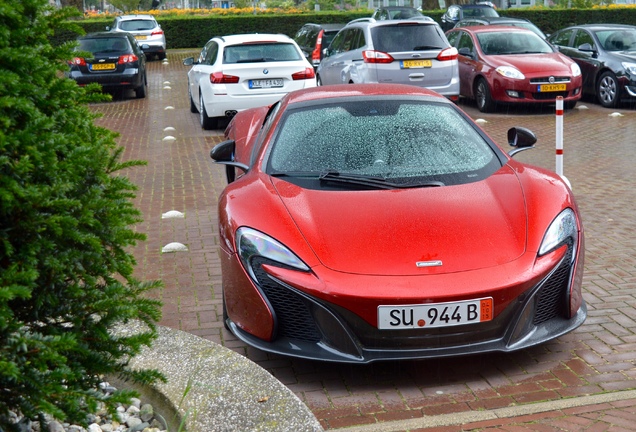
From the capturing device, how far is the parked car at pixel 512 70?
15984 mm

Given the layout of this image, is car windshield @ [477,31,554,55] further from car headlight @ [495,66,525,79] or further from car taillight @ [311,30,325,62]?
car taillight @ [311,30,325,62]

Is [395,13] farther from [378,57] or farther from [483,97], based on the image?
[378,57]

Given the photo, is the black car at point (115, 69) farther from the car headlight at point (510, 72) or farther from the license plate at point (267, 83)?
the car headlight at point (510, 72)

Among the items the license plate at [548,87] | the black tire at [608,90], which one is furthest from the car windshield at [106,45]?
the black tire at [608,90]

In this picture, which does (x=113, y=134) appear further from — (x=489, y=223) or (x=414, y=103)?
(x=414, y=103)

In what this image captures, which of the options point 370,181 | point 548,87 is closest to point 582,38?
point 548,87

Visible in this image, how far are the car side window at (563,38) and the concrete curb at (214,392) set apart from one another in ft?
55.1

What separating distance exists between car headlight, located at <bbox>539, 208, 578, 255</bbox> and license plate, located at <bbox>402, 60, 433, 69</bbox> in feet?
35.9

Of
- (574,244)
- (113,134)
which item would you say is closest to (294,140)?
(574,244)

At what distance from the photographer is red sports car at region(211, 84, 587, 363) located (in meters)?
4.45

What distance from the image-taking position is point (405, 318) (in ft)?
14.5

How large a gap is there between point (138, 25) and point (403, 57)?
19.7 meters

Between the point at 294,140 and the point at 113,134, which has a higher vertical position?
the point at 113,134

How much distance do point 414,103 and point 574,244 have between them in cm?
179
